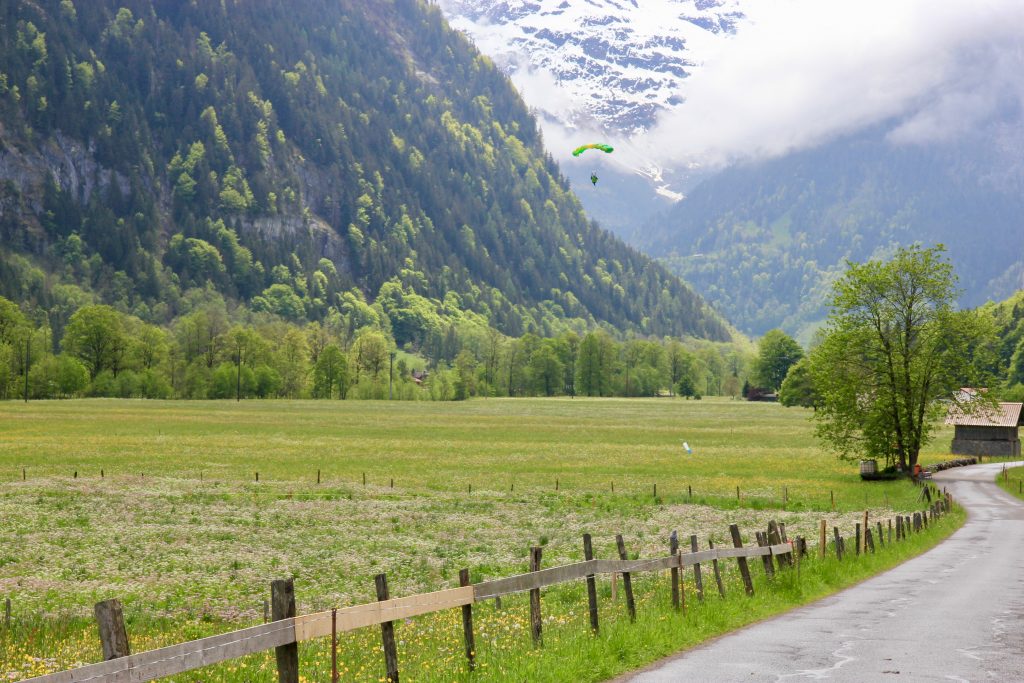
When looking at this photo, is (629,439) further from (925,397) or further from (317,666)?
(317,666)

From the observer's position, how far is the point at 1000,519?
56.4 metres

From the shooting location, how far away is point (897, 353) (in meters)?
80.8

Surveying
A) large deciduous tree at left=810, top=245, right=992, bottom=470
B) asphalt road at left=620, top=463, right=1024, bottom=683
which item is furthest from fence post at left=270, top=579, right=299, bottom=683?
large deciduous tree at left=810, top=245, right=992, bottom=470

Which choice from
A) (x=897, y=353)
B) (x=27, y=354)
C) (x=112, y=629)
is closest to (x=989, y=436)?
(x=897, y=353)

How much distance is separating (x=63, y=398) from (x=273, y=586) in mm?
195390

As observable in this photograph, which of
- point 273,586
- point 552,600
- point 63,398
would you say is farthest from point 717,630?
point 63,398

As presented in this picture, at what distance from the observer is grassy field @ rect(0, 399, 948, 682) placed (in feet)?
75.7

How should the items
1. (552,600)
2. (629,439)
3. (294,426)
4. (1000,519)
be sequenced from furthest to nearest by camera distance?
(294,426) → (629,439) → (1000,519) → (552,600)

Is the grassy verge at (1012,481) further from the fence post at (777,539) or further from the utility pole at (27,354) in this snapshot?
the utility pole at (27,354)

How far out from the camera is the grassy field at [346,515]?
75.7 feet

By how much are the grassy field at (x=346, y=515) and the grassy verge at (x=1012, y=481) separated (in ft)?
27.2

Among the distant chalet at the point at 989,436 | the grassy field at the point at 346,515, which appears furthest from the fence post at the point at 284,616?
Result: the distant chalet at the point at 989,436

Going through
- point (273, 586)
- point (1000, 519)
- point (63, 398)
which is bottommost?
point (1000, 519)

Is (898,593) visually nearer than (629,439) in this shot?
Yes
